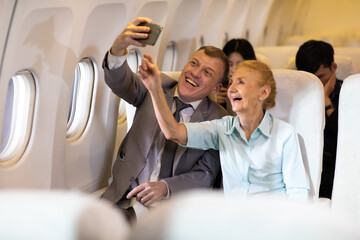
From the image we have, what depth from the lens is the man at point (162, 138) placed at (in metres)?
2.55

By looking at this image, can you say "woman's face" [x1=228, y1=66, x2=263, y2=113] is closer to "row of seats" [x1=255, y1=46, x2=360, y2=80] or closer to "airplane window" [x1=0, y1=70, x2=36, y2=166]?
"airplane window" [x1=0, y1=70, x2=36, y2=166]

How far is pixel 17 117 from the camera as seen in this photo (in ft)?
9.62

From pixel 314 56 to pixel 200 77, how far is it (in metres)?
1.32

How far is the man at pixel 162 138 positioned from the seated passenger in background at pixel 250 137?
0.68 ft

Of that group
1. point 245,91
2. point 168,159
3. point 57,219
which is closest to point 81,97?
point 168,159

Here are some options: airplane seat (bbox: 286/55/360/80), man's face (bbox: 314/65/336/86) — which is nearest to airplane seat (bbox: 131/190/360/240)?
man's face (bbox: 314/65/336/86)

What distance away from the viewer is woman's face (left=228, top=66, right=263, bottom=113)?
234 centimetres

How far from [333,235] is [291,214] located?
4 cm

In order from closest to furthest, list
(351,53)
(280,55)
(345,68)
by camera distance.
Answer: (345,68) < (351,53) < (280,55)

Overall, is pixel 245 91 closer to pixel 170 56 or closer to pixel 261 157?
pixel 261 157

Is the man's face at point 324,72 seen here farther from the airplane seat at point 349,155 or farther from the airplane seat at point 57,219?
the airplane seat at point 57,219

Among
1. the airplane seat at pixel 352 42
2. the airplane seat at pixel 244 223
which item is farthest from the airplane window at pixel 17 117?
the airplane seat at pixel 352 42

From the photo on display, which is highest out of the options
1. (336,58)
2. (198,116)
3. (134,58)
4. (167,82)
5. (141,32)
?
(336,58)

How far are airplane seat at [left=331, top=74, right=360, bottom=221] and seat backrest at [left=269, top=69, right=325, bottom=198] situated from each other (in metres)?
0.28
